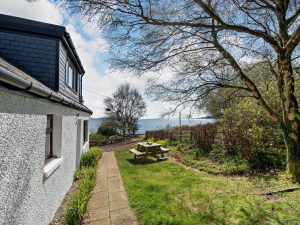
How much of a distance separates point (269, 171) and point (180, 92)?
4.22 meters

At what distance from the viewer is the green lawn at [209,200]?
4.46 metres

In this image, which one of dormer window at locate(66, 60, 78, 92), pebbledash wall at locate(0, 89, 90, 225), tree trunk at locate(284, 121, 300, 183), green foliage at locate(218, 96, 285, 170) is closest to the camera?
pebbledash wall at locate(0, 89, 90, 225)

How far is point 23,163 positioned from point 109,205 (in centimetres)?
294

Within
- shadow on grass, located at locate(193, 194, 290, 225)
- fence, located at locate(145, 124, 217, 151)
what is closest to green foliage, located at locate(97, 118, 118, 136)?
fence, located at locate(145, 124, 217, 151)

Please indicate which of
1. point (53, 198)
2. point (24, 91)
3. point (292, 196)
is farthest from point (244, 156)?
point (24, 91)

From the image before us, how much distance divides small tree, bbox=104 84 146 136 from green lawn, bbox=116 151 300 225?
34.0 meters

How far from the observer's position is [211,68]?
25.9 feet

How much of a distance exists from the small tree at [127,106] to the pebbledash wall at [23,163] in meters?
36.8

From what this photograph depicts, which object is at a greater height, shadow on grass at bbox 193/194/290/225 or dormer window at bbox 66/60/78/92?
dormer window at bbox 66/60/78/92

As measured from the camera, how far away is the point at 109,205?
5.58 m

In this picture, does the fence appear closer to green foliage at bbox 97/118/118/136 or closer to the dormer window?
the dormer window

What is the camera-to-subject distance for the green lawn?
176 inches

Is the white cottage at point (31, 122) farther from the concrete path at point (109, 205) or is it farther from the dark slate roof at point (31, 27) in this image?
the concrete path at point (109, 205)

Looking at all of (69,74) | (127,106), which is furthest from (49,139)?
(127,106)
